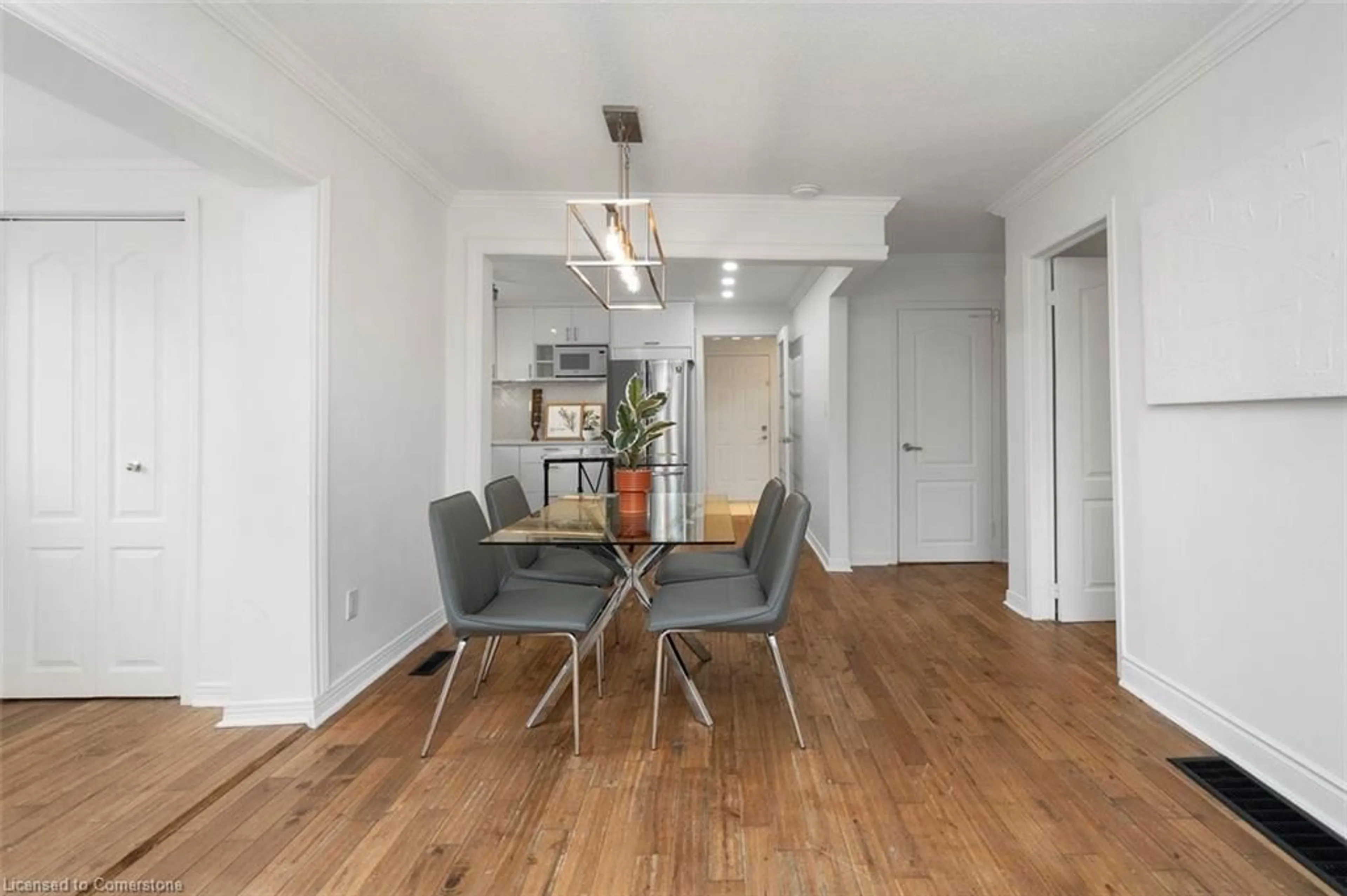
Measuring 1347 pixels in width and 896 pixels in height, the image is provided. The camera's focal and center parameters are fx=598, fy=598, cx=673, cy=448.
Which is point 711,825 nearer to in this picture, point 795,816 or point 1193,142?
point 795,816

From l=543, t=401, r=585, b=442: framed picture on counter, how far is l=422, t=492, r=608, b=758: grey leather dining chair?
3.83 metres

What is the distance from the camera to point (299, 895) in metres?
1.43

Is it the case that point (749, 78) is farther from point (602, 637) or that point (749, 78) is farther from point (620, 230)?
point (602, 637)

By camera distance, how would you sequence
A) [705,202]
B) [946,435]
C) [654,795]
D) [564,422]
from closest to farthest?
[654,795] < [705,202] < [946,435] < [564,422]

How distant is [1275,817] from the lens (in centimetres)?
170

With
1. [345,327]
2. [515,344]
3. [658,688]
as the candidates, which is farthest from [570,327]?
[658,688]

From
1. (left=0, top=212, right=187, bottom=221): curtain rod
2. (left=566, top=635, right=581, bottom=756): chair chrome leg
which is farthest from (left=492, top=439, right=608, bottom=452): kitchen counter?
(left=566, top=635, right=581, bottom=756): chair chrome leg

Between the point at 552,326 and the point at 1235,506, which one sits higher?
the point at 552,326

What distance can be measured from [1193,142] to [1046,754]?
89.0 inches

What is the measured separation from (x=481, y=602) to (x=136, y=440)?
5.36 feet

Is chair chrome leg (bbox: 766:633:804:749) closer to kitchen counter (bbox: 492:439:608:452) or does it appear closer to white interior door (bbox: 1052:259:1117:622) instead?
white interior door (bbox: 1052:259:1117:622)

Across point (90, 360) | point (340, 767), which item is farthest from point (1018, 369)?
point (90, 360)

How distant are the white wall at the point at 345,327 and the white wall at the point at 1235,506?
10.6ft

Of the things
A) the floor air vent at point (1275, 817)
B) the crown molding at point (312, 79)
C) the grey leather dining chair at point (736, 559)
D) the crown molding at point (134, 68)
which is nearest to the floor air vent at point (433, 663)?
the grey leather dining chair at point (736, 559)
